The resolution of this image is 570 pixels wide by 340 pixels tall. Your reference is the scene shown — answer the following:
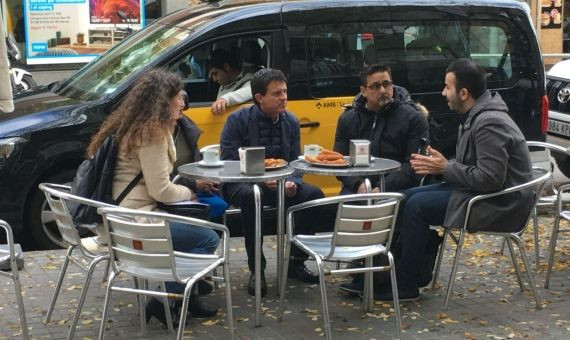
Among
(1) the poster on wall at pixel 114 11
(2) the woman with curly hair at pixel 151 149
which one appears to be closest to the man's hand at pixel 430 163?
(2) the woman with curly hair at pixel 151 149

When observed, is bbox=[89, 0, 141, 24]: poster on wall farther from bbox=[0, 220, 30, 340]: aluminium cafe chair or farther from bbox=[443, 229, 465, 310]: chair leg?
bbox=[0, 220, 30, 340]: aluminium cafe chair

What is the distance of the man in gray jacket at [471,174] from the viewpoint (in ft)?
18.0

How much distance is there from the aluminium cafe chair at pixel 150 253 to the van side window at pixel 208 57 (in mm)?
→ 2975

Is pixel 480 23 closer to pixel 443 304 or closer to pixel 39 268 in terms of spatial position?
pixel 443 304

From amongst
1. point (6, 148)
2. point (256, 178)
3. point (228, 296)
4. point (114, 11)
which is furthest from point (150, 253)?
point (114, 11)

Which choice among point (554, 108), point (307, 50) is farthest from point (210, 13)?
point (554, 108)

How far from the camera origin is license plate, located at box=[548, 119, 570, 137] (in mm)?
10250

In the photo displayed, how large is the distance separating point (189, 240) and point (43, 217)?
251cm

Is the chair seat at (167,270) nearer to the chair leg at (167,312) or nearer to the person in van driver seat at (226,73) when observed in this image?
the chair leg at (167,312)

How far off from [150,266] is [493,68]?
493 cm

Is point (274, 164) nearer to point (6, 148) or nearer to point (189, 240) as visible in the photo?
point (189, 240)

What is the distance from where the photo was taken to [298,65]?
795 centimetres

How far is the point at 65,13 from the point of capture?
15.3m

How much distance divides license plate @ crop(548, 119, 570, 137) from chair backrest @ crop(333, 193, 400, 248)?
567 cm
